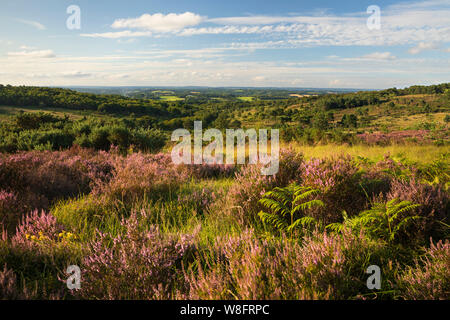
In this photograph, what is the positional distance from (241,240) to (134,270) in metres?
0.94

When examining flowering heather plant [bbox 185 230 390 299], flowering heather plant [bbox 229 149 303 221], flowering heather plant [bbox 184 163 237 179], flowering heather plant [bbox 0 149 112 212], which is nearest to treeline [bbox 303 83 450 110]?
flowering heather plant [bbox 184 163 237 179]

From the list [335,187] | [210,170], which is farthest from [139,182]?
[335,187]

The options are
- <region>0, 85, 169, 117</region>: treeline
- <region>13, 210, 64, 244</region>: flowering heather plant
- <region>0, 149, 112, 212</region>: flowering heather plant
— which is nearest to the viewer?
<region>13, 210, 64, 244</region>: flowering heather plant

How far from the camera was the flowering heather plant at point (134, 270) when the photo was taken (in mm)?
1965

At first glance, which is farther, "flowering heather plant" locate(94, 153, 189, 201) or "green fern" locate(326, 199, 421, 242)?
"flowering heather plant" locate(94, 153, 189, 201)

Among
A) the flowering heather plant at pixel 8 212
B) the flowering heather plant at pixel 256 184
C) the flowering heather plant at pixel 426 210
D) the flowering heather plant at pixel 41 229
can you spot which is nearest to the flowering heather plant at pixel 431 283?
the flowering heather plant at pixel 426 210

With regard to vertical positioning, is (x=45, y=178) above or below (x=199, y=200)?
above

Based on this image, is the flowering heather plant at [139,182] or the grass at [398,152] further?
the grass at [398,152]

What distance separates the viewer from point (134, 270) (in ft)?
6.87

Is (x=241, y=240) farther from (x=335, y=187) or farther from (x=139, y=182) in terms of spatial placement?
(x=139, y=182)

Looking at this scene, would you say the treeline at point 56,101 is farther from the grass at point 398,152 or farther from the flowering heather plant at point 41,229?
the flowering heather plant at point 41,229

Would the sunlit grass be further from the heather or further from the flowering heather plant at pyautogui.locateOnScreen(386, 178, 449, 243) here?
the flowering heather plant at pyautogui.locateOnScreen(386, 178, 449, 243)

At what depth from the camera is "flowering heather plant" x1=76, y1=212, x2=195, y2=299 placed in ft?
6.45

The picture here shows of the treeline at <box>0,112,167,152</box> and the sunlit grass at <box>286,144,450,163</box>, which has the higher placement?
the treeline at <box>0,112,167,152</box>
